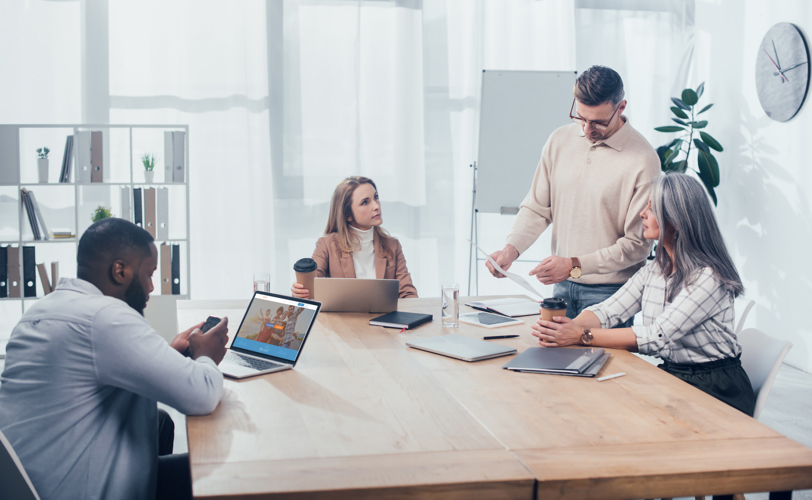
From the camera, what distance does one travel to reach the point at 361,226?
2906 millimetres

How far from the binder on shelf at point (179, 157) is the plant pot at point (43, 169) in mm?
771

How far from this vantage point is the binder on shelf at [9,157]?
389 cm

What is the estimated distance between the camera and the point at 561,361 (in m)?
1.68

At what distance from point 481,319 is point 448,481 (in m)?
1.24

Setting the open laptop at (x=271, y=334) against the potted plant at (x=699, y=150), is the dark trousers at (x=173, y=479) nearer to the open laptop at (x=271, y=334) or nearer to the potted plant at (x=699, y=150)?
the open laptop at (x=271, y=334)

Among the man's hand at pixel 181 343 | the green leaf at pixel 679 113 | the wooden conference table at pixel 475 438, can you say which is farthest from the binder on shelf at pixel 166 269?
the green leaf at pixel 679 113

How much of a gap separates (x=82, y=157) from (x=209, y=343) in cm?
303

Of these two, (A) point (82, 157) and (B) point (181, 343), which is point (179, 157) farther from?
(B) point (181, 343)

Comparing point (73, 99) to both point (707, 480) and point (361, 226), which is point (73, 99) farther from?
point (707, 480)

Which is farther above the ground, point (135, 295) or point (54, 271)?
point (135, 295)

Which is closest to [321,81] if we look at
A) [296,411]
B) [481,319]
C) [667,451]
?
[481,319]

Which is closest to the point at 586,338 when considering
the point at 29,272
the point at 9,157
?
the point at 29,272

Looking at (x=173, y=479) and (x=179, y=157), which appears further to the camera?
(x=179, y=157)

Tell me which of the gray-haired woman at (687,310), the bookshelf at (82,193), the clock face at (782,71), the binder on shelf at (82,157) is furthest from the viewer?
the bookshelf at (82,193)
